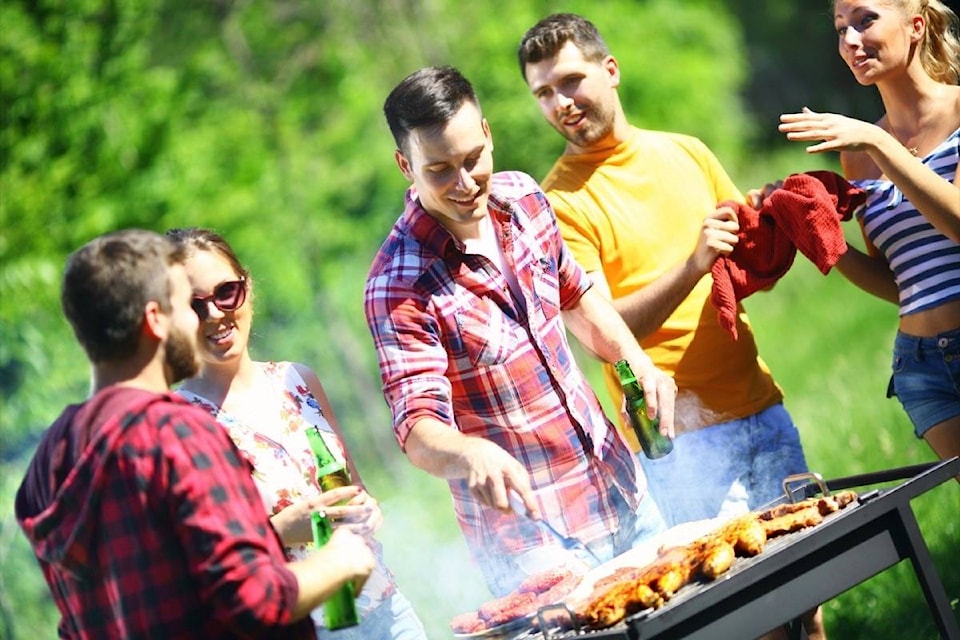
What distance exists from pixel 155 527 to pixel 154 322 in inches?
17.2

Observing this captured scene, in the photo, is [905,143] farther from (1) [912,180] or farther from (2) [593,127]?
(2) [593,127]

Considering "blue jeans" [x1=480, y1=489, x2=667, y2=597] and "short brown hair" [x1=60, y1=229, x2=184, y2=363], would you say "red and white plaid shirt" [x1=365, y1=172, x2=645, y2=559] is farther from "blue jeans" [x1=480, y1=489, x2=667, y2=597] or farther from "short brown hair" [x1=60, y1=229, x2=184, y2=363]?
"short brown hair" [x1=60, y1=229, x2=184, y2=363]

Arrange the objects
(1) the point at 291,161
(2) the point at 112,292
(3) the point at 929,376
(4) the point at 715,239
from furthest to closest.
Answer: (1) the point at 291,161, (4) the point at 715,239, (3) the point at 929,376, (2) the point at 112,292

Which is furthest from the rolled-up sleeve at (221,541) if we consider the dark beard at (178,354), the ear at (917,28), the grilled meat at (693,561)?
the ear at (917,28)

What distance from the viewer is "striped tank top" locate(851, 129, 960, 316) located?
398cm

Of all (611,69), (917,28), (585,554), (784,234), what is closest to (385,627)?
(585,554)

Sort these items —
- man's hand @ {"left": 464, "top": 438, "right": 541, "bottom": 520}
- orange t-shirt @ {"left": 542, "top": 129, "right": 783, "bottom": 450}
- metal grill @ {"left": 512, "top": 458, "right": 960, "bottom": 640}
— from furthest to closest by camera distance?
orange t-shirt @ {"left": 542, "top": 129, "right": 783, "bottom": 450} → man's hand @ {"left": 464, "top": 438, "right": 541, "bottom": 520} → metal grill @ {"left": 512, "top": 458, "right": 960, "bottom": 640}

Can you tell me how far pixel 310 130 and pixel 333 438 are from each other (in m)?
11.3

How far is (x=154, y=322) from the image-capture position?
8.44 feet

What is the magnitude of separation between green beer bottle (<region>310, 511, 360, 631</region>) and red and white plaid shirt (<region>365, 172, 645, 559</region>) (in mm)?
434

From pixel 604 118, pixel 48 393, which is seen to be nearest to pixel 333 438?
pixel 604 118

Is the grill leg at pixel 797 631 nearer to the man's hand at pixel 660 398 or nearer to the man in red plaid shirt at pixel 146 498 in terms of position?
the man's hand at pixel 660 398

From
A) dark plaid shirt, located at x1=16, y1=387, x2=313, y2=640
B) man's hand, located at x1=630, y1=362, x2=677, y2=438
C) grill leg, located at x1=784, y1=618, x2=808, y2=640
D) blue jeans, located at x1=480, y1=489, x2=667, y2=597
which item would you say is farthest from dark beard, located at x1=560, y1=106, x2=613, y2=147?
dark plaid shirt, located at x1=16, y1=387, x2=313, y2=640

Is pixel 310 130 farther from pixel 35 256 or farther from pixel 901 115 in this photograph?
pixel 901 115
